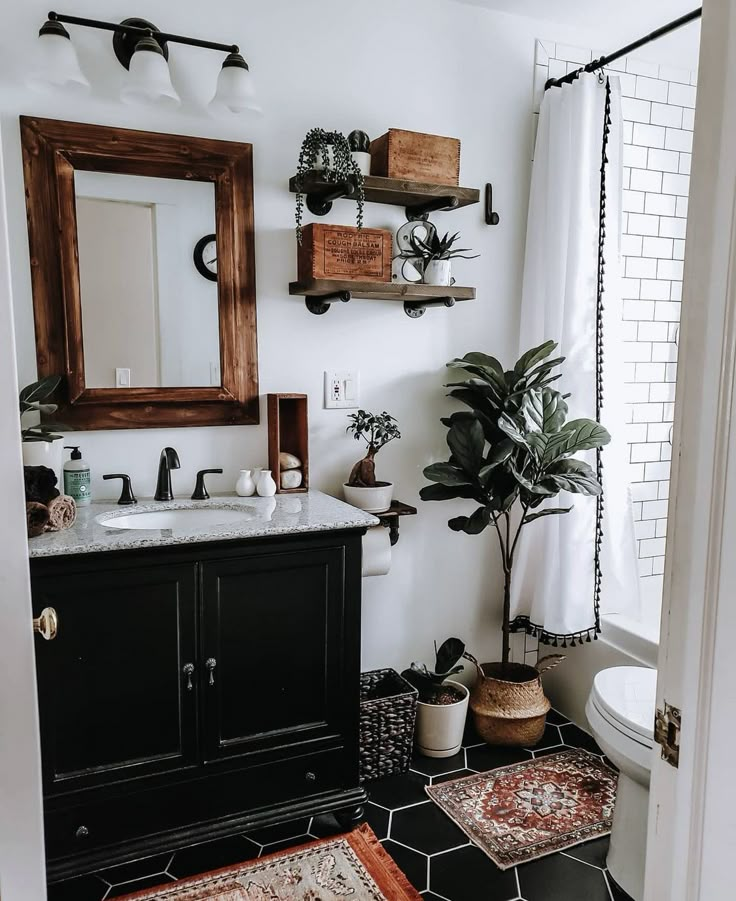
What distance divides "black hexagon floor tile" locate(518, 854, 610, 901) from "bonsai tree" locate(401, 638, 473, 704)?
620 mm

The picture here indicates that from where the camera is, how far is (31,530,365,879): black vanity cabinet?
6.07 ft

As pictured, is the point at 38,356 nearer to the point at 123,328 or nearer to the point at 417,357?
the point at 123,328

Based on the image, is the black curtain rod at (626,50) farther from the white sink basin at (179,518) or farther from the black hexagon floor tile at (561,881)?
the black hexagon floor tile at (561,881)

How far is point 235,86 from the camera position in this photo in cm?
215

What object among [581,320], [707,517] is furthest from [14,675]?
[581,320]

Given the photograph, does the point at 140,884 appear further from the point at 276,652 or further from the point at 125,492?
the point at 125,492

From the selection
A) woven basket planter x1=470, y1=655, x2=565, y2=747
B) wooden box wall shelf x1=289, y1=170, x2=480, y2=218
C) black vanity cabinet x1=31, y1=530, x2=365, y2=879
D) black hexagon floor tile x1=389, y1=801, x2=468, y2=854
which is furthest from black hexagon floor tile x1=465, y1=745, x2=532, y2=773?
wooden box wall shelf x1=289, y1=170, x2=480, y2=218

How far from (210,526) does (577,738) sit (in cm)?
164

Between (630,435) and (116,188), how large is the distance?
6.90ft

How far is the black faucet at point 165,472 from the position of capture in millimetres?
2273

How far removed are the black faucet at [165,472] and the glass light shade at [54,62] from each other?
3.44 feet

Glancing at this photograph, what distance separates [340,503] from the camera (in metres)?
2.32

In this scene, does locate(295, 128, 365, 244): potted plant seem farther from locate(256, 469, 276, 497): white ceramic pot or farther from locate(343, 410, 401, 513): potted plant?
locate(256, 469, 276, 497): white ceramic pot

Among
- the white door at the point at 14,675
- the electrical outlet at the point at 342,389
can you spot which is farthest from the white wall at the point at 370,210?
the white door at the point at 14,675
